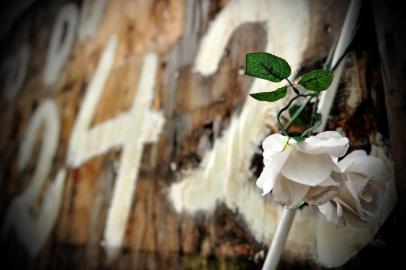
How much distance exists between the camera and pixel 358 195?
0.52m

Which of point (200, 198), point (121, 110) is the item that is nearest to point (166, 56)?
point (121, 110)

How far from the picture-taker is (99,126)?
1.49 meters

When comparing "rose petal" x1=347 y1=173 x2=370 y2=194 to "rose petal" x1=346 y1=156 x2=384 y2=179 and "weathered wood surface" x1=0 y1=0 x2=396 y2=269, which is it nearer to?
"rose petal" x1=346 y1=156 x2=384 y2=179

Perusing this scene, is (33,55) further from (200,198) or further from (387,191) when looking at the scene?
(387,191)

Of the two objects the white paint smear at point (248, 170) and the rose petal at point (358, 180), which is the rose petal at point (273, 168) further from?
the white paint smear at point (248, 170)

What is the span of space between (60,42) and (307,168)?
192cm

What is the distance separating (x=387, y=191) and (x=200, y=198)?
1.69ft

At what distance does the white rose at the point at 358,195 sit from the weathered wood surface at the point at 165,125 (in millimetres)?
154

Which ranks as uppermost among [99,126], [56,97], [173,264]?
[56,97]

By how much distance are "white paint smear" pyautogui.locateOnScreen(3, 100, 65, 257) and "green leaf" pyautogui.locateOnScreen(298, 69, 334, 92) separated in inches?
54.5

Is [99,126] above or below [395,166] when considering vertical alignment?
above

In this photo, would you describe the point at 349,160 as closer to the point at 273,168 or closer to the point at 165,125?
the point at 273,168

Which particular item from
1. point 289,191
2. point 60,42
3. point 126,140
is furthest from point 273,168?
point 60,42

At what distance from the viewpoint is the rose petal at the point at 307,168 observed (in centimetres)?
46
